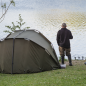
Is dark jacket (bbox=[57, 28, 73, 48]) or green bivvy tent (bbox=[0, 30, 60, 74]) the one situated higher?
dark jacket (bbox=[57, 28, 73, 48])

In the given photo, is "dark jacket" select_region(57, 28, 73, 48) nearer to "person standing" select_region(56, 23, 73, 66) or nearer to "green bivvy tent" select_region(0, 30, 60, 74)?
"person standing" select_region(56, 23, 73, 66)

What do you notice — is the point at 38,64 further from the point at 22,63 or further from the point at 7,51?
the point at 7,51

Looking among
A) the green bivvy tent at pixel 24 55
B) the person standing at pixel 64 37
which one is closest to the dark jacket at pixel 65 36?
the person standing at pixel 64 37

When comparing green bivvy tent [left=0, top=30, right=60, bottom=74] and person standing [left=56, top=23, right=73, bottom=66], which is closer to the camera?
green bivvy tent [left=0, top=30, right=60, bottom=74]

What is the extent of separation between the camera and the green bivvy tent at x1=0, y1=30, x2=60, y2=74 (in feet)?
28.4

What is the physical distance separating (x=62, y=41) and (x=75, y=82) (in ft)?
13.1

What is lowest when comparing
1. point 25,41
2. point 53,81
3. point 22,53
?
point 53,81

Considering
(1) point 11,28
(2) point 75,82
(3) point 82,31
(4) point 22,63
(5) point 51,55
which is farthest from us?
(3) point 82,31

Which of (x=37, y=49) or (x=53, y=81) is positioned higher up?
(x=37, y=49)

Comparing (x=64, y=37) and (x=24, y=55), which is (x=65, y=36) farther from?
(x=24, y=55)

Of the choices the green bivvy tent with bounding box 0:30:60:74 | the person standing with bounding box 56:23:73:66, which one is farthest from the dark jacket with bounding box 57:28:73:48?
the green bivvy tent with bounding box 0:30:60:74

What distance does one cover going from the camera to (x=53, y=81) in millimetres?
6262

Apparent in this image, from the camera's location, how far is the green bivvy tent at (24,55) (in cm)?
866

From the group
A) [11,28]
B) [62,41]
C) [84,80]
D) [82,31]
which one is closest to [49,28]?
[82,31]
